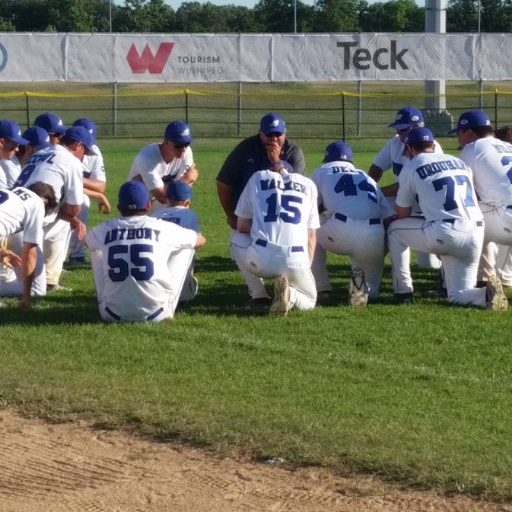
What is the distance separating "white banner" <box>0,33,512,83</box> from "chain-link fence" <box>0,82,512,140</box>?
651 millimetres

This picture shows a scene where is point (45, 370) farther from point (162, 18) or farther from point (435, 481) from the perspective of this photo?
point (162, 18)

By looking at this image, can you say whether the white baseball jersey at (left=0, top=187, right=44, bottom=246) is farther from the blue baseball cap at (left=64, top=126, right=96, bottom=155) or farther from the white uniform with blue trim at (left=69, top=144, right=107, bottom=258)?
the white uniform with blue trim at (left=69, top=144, right=107, bottom=258)

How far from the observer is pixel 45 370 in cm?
816

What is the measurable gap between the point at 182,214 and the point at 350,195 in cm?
164

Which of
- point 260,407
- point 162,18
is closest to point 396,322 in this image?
point 260,407

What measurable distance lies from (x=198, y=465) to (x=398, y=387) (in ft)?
6.60

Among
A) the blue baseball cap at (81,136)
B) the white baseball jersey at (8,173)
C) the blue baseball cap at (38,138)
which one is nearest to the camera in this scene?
the white baseball jersey at (8,173)

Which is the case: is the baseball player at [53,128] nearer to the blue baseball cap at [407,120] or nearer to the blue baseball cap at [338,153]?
the blue baseball cap at [338,153]

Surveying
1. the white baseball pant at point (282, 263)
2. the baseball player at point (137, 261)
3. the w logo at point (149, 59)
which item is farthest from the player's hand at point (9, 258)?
the w logo at point (149, 59)

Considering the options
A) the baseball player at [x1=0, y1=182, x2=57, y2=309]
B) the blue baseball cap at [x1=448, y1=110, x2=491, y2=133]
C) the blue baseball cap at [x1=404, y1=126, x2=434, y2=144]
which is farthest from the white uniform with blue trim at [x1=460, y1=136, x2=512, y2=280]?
the baseball player at [x1=0, y1=182, x2=57, y2=309]

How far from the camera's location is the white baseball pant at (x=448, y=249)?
401 inches

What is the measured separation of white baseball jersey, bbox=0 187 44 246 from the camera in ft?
31.3

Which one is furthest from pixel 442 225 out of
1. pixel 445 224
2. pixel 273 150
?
pixel 273 150

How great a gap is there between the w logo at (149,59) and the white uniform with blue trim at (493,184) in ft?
77.9
